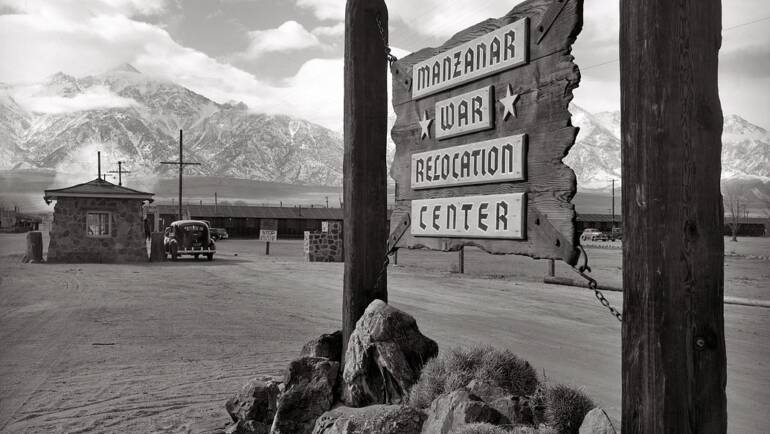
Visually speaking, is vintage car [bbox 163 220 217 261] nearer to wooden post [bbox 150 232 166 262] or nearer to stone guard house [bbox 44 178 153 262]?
wooden post [bbox 150 232 166 262]

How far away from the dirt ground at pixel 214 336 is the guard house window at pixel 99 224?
19.1ft

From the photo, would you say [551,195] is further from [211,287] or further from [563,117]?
[211,287]

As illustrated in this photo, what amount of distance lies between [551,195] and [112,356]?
5.91m

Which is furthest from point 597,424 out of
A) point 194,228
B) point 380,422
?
point 194,228

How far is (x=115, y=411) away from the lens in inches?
187

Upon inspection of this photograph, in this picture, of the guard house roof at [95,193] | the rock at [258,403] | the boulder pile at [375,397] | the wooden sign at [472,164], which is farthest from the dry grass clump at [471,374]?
the guard house roof at [95,193]

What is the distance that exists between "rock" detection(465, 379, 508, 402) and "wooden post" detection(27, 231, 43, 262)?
74.8ft

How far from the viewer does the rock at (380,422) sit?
2732mm

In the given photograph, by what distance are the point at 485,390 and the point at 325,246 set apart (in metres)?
21.6

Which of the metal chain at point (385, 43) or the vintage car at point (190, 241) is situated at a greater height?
the metal chain at point (385, 43)

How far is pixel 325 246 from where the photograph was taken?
24.3 metres

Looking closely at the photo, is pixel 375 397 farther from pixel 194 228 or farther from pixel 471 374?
pixel 194 228

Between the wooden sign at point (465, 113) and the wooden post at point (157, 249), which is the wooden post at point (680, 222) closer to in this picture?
the wooden sign at point (465, 113)

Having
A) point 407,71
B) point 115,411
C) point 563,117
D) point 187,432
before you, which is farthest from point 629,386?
point 115,411
